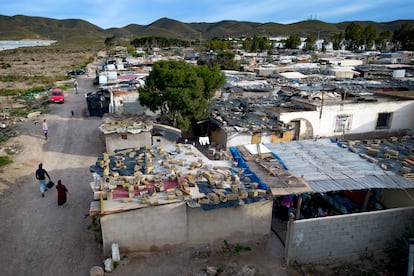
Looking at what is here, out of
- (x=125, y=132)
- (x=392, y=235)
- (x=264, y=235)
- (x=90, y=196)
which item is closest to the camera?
(x=392, y=235)

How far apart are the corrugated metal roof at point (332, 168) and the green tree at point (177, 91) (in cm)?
570

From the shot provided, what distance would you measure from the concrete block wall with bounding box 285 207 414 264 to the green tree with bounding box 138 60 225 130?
9.10 m

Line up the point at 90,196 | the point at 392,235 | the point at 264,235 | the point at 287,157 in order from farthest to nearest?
the point at 90,196 → the point at 287,157 → the point at 264,235 → the point at 392,235

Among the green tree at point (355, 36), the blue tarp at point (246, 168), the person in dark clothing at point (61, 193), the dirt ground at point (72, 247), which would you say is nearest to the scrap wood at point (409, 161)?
the dirt ground at point (72, 247)

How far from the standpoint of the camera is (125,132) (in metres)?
14.5

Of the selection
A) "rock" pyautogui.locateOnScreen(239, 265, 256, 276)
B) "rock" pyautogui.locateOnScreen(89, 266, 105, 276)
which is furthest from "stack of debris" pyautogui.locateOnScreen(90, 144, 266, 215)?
"rock" pyautogui.locateOnScreen(239, 265, 256, 276)

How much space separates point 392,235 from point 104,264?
793 centimetres

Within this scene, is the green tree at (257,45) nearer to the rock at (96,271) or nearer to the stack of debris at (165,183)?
the stack of debris at (165,183)

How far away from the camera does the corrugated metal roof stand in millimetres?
8391

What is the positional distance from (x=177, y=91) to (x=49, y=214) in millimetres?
7782

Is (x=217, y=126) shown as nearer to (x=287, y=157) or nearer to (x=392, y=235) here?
(x=287, y=157)

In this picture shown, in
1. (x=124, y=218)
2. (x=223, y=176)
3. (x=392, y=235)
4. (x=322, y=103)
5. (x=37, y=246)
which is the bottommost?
(x=37, y=246)

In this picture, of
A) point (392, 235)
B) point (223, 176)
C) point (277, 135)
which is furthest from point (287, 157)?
point (277, 135)

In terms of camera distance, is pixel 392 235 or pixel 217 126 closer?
pixel 392 235
